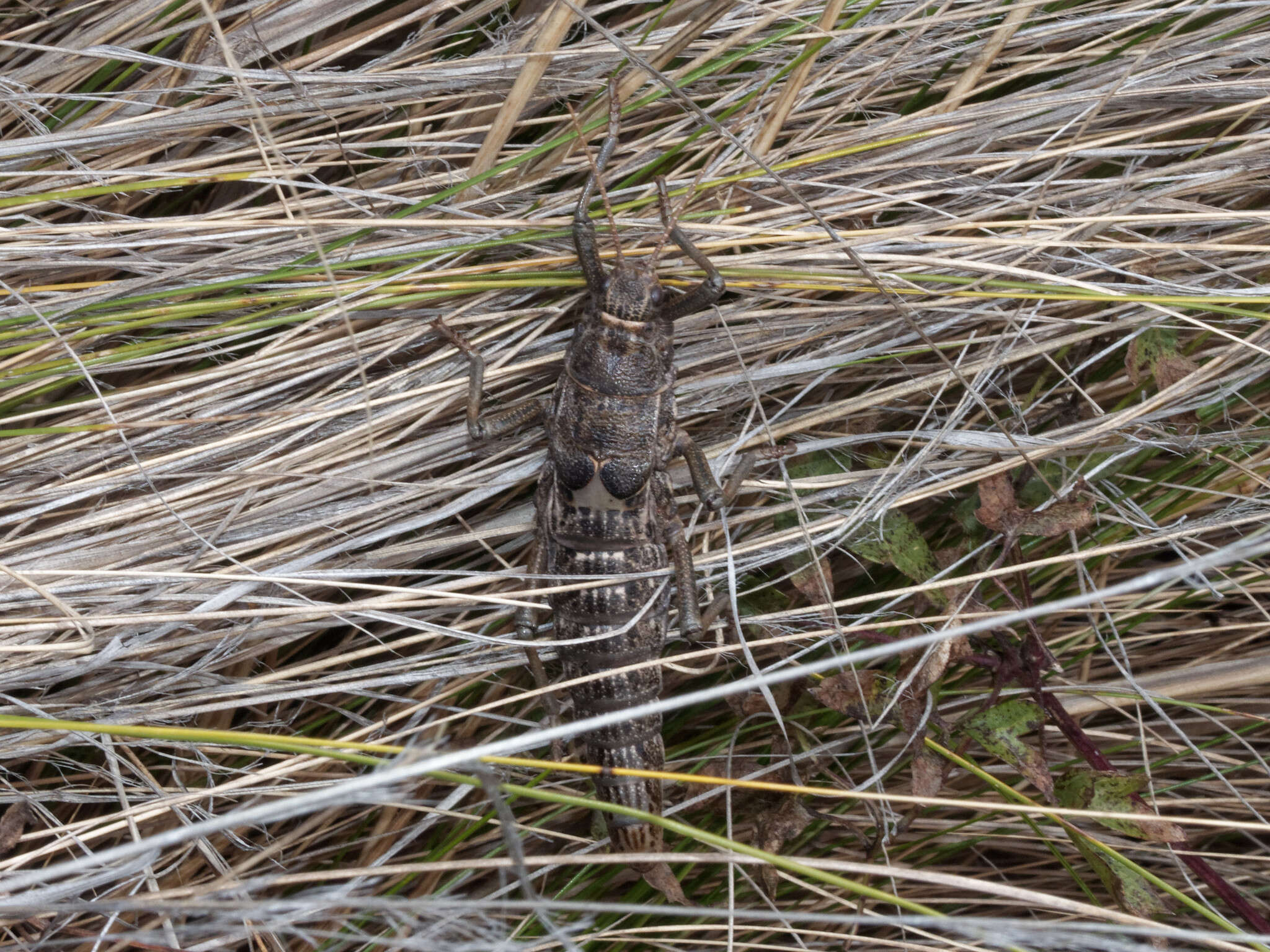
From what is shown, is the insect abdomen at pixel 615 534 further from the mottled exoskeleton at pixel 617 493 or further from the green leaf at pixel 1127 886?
the green leaf at pixel 1127 886

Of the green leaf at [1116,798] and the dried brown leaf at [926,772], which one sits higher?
A: the dried brown leaf at [926,772]

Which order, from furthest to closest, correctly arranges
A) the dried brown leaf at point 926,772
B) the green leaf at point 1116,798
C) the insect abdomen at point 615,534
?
the insect abdomen at point 615,534 → the dried brown leaf at point 926,772 → the green leaf at point 1116,798

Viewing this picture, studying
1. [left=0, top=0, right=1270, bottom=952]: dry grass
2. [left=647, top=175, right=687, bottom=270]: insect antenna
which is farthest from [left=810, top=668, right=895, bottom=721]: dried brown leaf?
[left=647, top=175, right=687, bottom=270]: insect antenna

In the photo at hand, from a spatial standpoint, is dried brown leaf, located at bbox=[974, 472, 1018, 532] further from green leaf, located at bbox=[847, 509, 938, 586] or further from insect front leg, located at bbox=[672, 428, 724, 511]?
insect front leg, located at bbox=[672, 428, 724, 511]

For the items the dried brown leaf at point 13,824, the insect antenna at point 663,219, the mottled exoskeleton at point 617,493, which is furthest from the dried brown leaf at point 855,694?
the dried brown leaf at point 13,824

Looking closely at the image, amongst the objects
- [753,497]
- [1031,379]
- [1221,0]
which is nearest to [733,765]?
[753,497]

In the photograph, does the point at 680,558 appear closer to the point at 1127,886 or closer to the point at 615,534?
the point at 615,534
